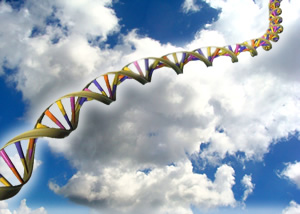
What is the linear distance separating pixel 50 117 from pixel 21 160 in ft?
8.00

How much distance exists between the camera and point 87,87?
14.6 m

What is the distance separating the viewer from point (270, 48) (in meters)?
26.1

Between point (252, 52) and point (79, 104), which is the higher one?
point (252, 52)

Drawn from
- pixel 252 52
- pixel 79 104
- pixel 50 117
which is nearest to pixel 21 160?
pixel 50 117

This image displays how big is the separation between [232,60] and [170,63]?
6201mm

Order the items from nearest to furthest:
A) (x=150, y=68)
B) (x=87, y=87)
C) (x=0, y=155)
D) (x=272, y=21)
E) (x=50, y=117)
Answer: (x=0, y=155)
(x=50, y=117)
(x=87, y=87)
(x=150, y=68)
(x=272, y=21)

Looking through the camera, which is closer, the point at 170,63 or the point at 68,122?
the point at 68,122

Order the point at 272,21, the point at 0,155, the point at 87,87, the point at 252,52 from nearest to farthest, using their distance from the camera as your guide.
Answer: the point at 0,155, the point at 87,87, the point at 252,52, the point at 272,21

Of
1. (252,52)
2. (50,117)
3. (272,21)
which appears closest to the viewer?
(50,117)

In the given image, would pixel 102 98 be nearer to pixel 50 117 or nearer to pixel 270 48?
pixel 50 117

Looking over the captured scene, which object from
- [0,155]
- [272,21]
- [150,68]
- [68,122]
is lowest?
[0,155]

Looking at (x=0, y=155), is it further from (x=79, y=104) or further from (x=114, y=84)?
(x=114, y=84)

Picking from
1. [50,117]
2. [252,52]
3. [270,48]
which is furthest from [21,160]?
[270,48]

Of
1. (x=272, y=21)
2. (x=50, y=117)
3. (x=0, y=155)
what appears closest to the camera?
(x=0, y=155)
